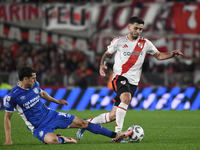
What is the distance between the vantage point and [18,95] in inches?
221

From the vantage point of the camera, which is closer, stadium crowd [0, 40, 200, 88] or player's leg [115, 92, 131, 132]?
player's leg [115, 92, 131, 132]

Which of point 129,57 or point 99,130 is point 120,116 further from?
point 129,57

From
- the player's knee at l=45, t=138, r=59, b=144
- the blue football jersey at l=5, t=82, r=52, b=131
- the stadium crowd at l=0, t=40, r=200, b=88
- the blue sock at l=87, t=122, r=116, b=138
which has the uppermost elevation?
the blue football jersey at l=5, t=82, r=52, b=131

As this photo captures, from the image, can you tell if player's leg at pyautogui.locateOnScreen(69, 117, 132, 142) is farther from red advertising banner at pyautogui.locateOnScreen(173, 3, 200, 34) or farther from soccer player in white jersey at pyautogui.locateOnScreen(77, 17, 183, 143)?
red advertising banner at pyautogui.locateOnScreen(173, 3, 200, 34)

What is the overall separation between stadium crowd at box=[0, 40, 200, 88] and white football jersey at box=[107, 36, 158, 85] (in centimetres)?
748

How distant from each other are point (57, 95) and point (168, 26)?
736cm

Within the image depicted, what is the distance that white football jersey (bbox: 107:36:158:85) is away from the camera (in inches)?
259

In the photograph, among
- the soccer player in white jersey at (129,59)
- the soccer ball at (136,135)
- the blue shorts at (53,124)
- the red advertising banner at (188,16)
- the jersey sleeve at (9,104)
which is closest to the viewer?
the jersey sleeve at (9,104)

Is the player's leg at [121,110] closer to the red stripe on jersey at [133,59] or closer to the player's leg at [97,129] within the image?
the player's leg at [97,129]

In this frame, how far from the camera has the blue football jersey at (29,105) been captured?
562 cm

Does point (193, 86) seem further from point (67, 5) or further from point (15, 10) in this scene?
point (15, 10)

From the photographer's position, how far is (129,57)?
6.59 meters

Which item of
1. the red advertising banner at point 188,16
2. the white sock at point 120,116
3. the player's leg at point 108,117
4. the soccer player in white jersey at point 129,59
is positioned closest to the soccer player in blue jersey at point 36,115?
the white sock at point 120,116

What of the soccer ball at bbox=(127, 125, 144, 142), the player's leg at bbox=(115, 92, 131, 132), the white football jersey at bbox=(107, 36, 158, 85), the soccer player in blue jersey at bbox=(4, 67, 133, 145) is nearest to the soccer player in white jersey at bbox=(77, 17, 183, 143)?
the white football jersey at bbox=(107, 36, 158, 85)
